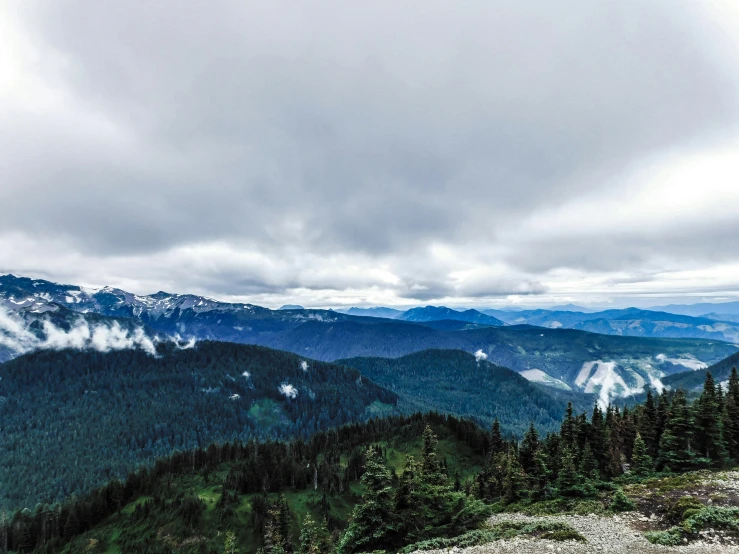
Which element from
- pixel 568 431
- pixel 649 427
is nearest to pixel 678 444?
pixel 649 427

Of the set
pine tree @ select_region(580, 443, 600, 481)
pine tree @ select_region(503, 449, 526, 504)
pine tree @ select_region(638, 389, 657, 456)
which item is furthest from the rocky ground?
pine tree @ select_region(638, 389, 657, 456)

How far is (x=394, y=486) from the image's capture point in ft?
202

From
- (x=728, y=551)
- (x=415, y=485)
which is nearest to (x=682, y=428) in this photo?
(x=728, y=551)

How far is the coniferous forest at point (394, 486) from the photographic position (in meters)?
34.5

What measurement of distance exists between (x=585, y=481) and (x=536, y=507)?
9438mm

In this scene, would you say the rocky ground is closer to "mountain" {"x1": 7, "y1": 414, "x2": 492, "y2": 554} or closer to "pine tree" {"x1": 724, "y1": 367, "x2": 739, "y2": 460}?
"pine tree" {"x1": 724, "y1": 367, "x2": 739, "y2": 460}

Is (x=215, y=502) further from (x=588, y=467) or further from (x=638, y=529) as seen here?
(x=638, y=529)

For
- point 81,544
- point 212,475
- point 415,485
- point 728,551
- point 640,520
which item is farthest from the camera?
point 212,475

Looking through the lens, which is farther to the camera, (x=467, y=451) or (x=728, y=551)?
(x=467, y=451)

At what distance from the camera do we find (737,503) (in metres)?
33.3

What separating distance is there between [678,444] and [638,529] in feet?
128

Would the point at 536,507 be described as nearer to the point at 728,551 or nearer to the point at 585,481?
the point at 585,481

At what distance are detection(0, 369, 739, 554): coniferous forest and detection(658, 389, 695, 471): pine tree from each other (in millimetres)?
241

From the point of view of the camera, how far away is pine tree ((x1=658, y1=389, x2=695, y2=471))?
Answer: 55.2 metres
